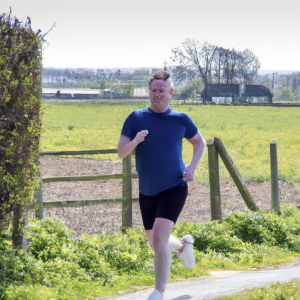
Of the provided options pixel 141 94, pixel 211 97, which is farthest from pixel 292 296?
pixel 141 94

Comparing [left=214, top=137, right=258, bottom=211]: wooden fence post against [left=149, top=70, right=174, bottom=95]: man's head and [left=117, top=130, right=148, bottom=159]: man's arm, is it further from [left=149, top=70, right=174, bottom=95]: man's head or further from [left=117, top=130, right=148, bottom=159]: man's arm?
[left=117, top=130, right=148, bottom=159]: man's arm

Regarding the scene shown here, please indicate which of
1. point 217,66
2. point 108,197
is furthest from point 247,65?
point 108,197

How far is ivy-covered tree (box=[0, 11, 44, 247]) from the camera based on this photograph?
4.34 m

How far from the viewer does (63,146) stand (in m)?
22.2

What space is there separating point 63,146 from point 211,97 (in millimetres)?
66676

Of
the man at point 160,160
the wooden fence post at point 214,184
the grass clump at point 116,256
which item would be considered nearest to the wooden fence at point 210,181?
the wooden fence post at point 214,184

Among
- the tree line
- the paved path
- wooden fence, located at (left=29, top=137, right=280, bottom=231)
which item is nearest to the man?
the paved path

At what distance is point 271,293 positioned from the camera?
418cm

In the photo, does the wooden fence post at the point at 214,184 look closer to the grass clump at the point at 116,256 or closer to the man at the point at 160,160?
the grass clump at the point at 116,256

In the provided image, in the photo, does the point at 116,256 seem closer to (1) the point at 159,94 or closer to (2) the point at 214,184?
(1) the point at 159,94

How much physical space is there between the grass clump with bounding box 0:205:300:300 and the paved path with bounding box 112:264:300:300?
23 cm

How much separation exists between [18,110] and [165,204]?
1.84 m

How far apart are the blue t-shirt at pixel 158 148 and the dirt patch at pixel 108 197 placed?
147 inches

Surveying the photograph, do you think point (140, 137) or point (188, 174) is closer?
point (140, 137)
